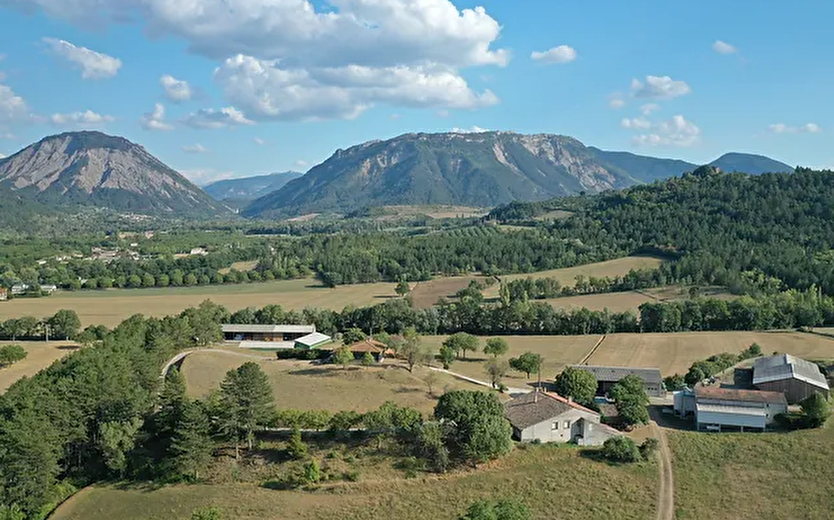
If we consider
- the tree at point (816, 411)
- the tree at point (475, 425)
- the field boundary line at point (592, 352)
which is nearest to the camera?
the tree at point (475, 425)

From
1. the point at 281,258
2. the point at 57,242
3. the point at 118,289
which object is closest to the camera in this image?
the point at 118,289

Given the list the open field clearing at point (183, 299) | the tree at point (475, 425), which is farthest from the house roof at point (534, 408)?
the open field clearing at point (183, 299)

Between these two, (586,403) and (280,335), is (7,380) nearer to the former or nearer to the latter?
(280,335)

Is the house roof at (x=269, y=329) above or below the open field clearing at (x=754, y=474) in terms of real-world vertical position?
A: above

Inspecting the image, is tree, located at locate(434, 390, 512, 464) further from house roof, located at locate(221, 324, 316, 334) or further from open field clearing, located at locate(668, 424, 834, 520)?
house roof, located at locate(221, 324, 316, 334)

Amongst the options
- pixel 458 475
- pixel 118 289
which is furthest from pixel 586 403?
pixel 118 289

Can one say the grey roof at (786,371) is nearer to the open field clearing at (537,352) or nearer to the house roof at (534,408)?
the house roof at (534,408)
